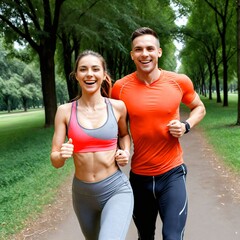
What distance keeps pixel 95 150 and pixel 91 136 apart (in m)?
0.12

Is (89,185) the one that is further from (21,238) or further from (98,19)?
(98,19)

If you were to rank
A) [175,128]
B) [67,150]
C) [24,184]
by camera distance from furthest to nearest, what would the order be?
[24,184], [175,128], [67,150]

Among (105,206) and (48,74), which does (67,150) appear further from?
(48,74)

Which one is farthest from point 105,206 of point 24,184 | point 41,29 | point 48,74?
point 48,74

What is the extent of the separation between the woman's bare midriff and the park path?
192 cm

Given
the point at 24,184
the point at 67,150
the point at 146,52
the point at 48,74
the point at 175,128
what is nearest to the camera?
the point at 67,150

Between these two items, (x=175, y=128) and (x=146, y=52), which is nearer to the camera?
(x=175, y=128)

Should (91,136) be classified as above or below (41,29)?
below

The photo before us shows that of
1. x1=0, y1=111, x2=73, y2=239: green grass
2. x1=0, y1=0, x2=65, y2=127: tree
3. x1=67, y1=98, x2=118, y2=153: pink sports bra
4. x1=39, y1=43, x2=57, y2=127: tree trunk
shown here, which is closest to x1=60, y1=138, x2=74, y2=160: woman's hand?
x1=67, y1=98, x2=118, y2=153: pink sports bra

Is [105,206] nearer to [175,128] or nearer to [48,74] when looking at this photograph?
[175,128]

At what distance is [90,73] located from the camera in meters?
2.82

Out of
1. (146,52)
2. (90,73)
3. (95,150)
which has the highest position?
(146,52)

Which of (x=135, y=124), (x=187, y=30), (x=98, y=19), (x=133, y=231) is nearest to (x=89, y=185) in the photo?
(x=135, y=124)

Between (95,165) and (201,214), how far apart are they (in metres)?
2.74
